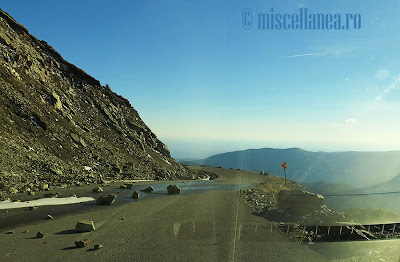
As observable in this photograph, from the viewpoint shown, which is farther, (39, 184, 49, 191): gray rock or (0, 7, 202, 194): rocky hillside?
(0, 7, 202, 194): rocky hillside

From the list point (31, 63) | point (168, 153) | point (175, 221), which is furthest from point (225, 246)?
point (168, 153)

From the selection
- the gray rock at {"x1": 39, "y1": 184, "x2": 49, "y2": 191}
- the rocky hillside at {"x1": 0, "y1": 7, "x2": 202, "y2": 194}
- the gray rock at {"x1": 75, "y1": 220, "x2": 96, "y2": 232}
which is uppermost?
the rocky hillside at {"x1": 0, "y1": 7, "x2": 202, "y2": 194}

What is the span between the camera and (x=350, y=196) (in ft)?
137

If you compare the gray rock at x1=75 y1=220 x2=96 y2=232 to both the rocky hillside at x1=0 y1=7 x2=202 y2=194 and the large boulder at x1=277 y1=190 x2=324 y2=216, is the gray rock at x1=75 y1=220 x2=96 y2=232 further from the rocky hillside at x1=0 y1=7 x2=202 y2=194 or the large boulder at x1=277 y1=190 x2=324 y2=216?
the large boulder at x1=277 y1=190 x2=324 y2=216

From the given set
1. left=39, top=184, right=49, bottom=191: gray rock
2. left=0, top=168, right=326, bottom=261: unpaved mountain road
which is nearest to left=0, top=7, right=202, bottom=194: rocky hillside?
left=39, top=184, right=49, bottom=191: gray rock

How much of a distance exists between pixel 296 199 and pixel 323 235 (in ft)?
15.4

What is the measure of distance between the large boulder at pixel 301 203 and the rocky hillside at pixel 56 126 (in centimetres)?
1711

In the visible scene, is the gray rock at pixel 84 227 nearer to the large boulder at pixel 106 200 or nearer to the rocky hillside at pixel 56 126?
the large boulder at pixel 106 200

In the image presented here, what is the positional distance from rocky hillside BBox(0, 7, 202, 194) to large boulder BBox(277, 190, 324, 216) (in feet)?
56.1

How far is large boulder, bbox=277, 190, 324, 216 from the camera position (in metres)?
14.3

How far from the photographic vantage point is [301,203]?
14.9 m

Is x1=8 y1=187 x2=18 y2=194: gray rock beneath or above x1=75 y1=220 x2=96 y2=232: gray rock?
above

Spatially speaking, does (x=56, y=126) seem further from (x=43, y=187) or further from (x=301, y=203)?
(x=301, y=203)

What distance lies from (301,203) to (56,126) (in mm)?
28481
